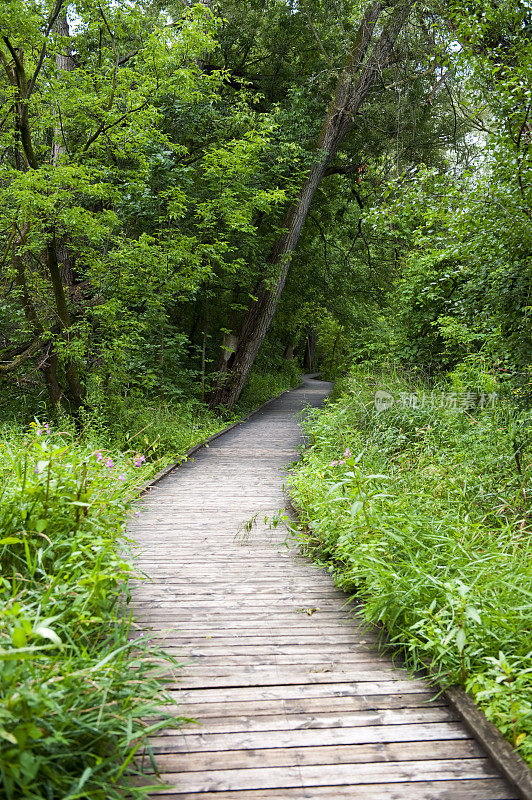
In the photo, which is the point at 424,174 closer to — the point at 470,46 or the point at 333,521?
the point at 470,46

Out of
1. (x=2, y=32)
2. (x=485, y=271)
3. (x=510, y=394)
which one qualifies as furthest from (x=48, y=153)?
(x=510, y=394)

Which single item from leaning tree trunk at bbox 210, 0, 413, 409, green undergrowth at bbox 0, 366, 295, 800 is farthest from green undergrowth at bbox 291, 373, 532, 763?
leaning tree trunk at bbox 210, 0, 413, 409

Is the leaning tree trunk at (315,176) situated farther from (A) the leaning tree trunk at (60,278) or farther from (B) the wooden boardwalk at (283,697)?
(B) the wooden boardwalk at (283,697)

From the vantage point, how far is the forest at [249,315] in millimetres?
2598

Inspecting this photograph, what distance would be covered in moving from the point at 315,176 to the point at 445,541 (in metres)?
12.0

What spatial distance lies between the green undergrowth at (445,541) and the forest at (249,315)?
0.03 m

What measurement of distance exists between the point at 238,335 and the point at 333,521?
10.8 meters

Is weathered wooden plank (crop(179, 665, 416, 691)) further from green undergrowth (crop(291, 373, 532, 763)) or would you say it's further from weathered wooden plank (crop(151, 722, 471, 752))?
weathered wooden plank (crop(151, 722, 471, 752))

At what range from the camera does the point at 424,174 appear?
5762mm

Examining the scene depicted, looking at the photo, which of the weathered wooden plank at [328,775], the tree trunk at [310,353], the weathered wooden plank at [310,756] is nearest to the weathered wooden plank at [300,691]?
the weathered wooden plank at [310,756]

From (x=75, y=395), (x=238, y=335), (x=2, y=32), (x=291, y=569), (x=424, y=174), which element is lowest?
(x=291, y=569)

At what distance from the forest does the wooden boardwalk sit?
19 centimetres

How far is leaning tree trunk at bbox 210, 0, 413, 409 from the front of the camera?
11.8 metres

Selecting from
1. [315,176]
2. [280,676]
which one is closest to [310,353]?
[315,176]
